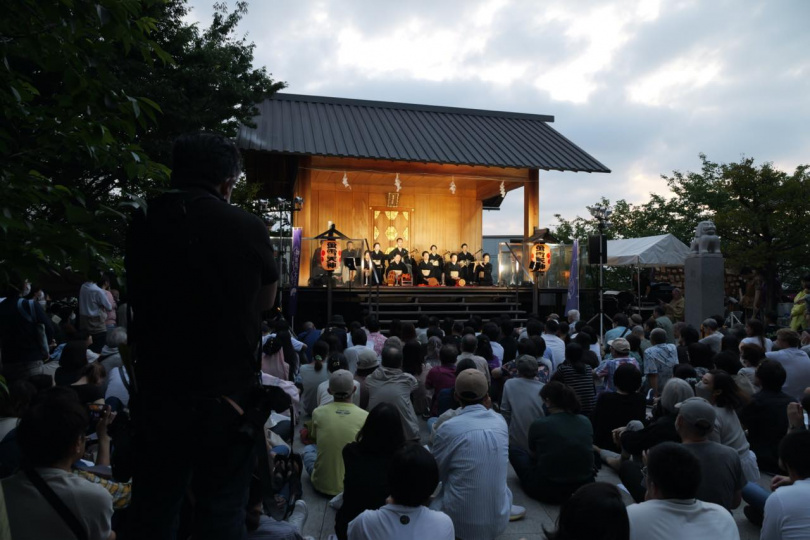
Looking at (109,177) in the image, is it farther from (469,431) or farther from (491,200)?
(491,200)

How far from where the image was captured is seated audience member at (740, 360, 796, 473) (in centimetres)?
516

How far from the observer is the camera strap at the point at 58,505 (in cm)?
247

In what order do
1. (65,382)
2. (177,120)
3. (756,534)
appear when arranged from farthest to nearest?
1. (177,120)
2. (65,382)
3. (756,534)

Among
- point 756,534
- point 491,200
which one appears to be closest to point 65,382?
point 756,534

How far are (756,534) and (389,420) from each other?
287 cm

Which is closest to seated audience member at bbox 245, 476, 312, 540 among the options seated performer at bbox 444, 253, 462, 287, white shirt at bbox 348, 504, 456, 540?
white shirt at bbox 348, 504, 456, 540

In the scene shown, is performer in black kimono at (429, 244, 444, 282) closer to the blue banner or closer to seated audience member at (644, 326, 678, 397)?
the blue banner

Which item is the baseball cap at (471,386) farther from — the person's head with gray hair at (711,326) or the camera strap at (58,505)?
the person's head with gray hair at (711,326)

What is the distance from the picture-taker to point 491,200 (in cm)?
2258

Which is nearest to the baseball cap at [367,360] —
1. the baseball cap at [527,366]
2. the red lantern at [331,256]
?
the baseball cap at [527,366]

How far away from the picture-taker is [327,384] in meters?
5.84

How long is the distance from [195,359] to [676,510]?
2175 millimetres

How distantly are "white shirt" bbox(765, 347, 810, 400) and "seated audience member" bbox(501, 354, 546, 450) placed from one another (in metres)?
2.67

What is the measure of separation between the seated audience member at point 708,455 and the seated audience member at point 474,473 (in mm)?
1156
